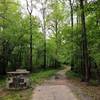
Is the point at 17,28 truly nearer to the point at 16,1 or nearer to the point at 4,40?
the point at 4,40

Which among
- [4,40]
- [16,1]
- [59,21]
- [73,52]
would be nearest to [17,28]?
[4,40]

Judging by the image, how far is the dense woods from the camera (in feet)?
68.6

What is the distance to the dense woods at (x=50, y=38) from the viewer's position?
20906 millimetres

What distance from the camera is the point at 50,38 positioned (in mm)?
47938

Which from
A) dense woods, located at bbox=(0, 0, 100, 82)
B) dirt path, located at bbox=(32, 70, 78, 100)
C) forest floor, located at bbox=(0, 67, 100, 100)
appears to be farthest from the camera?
dense woods, located at bbox=(0, 0, 100, 82)

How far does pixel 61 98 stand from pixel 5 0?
854 inches

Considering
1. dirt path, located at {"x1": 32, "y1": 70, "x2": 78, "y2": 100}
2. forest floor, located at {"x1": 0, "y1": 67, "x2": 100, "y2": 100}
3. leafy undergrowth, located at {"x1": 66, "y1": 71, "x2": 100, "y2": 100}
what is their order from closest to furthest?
dirt path, located at {"x1": 32, "y1": 70, "x2": 78, "y2": 100}, forest floor, located at {"x1": 0, "y1": 67, "x2": 100, "y2": 100}, leafy undergrowth, located at {"x1": 66, "y1": 71, "x2": 100, "y2": 100}

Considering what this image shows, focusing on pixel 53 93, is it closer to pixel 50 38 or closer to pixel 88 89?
pixel 88 89

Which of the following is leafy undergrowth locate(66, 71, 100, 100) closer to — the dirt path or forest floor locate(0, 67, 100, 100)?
forest floor locate(0, 67, 100, 100)

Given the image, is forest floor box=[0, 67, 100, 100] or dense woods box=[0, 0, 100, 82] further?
dense woods box=[0, 0, 100, 82]

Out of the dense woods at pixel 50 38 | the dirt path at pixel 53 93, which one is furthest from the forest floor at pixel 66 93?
the dense woods at pixel 50 38

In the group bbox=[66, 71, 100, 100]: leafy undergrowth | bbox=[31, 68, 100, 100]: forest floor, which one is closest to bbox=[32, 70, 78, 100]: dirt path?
bbox=[31, 68, 100, 100]: forest floor

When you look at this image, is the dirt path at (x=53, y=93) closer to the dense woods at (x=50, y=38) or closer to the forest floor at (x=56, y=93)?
the forest floor at (x=56, y=93)

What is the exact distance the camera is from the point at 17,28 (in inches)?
1225
